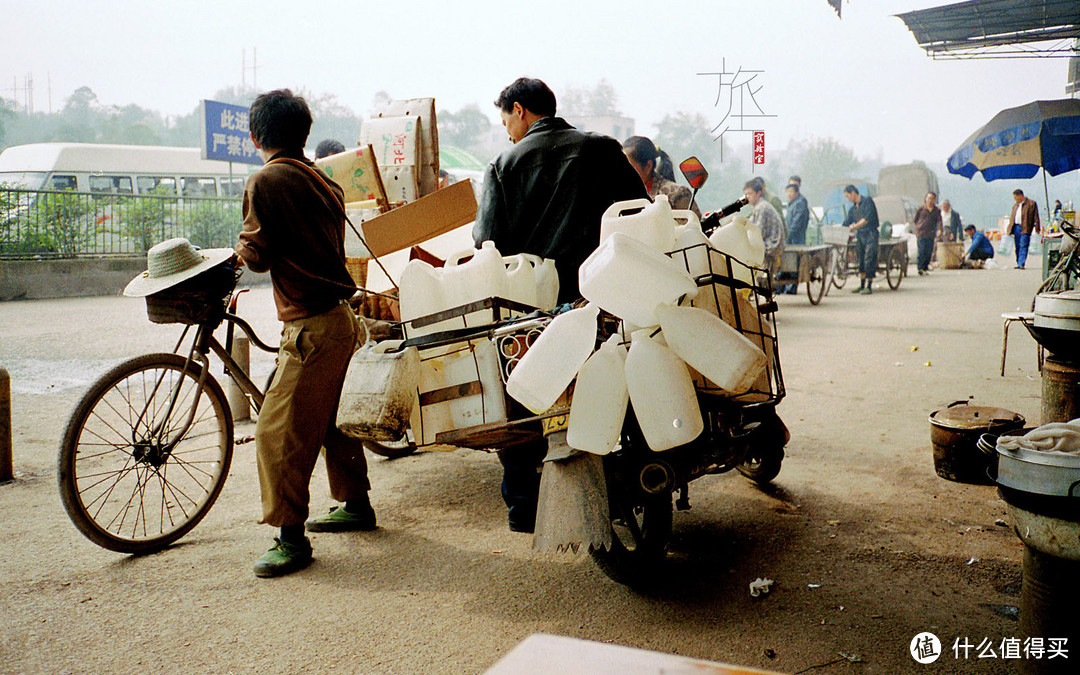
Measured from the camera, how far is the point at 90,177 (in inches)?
730

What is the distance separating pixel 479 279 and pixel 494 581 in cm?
114

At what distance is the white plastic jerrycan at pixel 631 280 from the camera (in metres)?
2.29

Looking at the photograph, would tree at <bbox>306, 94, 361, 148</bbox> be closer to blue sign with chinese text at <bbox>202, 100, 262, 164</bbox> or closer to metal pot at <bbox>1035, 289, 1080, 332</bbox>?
blue sign with chinese text at <bbox>202, 100, 262, 164</bbox>

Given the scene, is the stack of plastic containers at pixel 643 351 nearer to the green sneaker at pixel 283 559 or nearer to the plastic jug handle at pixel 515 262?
the plastic jug handle at pixel 515 262

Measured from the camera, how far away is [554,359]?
247 cm

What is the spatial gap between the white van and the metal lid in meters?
17.8

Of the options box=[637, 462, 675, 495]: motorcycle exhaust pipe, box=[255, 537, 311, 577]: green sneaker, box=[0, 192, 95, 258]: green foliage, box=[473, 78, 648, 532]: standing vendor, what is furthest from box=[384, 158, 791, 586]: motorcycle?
box=[0, 192, 95, 258]: green foliage

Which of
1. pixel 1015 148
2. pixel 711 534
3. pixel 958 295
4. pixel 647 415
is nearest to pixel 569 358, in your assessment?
pixel 647 415

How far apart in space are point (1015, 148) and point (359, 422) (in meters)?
12.4

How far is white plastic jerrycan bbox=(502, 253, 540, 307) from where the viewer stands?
2.97m

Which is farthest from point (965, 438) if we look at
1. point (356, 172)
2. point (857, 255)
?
point (857, 255)

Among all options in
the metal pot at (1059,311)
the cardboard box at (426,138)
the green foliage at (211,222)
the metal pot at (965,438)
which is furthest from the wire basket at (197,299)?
the green foliage at (211,222)

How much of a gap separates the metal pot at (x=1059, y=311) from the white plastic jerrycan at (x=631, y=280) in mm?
2384

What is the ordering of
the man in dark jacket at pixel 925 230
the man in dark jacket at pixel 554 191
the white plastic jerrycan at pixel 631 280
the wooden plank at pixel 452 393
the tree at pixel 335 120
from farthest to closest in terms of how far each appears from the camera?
1. the tree at pixel 335 120
2. the man in dark jacket at pixel 925 230
3. the man in dark jacket at pixel 554 191
4. the wooden plank at pixel 452 393
5. the white plastic jerrycan at pixel 631 280
